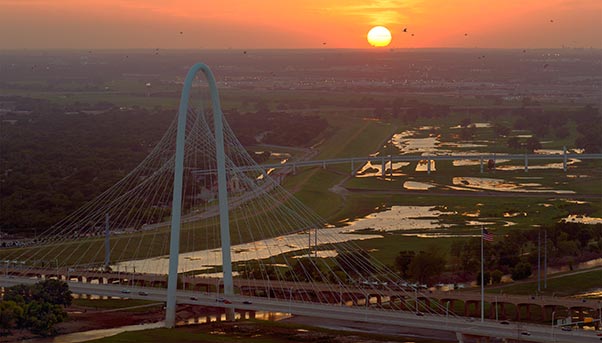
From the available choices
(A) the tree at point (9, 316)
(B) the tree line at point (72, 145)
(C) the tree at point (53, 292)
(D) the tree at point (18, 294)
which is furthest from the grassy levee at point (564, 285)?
(B) the tree line at point (72, 145)

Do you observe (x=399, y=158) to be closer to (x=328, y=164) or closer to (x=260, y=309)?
Result: (x=328, y=164)

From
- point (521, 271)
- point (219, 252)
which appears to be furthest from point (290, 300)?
point (219, 252)

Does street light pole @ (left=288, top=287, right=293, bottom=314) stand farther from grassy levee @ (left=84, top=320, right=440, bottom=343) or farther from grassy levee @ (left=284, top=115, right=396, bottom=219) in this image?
grassy levee @ (left=284, top=115, right=396, bottom=219)

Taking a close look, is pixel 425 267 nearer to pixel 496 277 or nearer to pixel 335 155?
pixel 496 277

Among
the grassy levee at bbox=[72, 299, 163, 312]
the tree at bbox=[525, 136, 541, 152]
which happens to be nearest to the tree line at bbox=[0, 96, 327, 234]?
the grassy levee at bbox=[72, 299, 163, 312]

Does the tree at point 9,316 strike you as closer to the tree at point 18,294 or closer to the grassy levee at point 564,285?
the tree at point 18,294

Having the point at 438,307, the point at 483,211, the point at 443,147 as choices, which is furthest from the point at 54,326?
the point at 443,147
